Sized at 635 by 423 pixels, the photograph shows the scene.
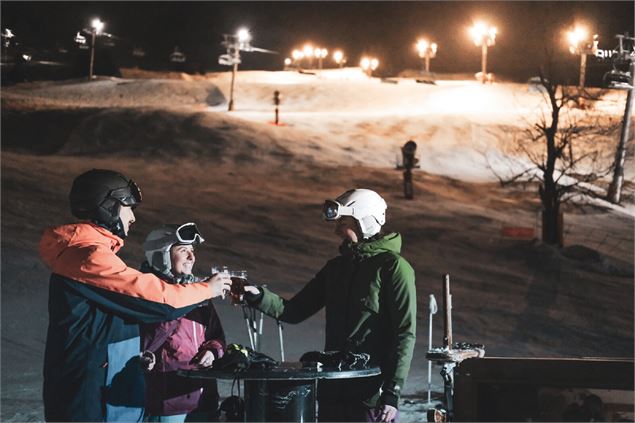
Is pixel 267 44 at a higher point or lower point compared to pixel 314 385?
higher

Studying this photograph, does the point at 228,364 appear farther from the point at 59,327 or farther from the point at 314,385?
the point at 59,327

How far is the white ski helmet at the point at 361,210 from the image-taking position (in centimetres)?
485

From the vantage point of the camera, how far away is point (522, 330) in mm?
14078

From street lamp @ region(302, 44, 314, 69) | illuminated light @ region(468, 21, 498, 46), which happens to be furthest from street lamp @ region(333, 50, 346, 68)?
illuminated light @ region(468, 21, 498, 46)

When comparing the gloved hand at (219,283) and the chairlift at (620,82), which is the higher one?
the chairlift at (620,82)

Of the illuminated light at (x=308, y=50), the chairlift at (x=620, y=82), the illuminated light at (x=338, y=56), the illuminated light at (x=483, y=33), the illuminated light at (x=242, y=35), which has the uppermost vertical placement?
the illuminated light at (x=308, y=50)

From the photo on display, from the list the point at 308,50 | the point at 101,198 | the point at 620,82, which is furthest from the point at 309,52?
the point at 101,198

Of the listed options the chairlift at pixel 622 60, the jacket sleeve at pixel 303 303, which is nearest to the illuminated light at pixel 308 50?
the chairlift at pixel 622 60

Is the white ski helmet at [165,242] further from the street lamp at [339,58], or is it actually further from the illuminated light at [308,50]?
the illuminated light at [308,50]

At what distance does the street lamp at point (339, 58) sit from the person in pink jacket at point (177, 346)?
85812 mm

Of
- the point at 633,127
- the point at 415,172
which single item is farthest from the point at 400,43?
the point at 415,172

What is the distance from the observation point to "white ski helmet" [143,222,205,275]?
16.6ft

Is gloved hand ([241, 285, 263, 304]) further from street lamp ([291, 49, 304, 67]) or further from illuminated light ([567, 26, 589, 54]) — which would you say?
street lamp ([291, 49, 304, 67])

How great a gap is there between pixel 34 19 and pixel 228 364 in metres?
88.5
